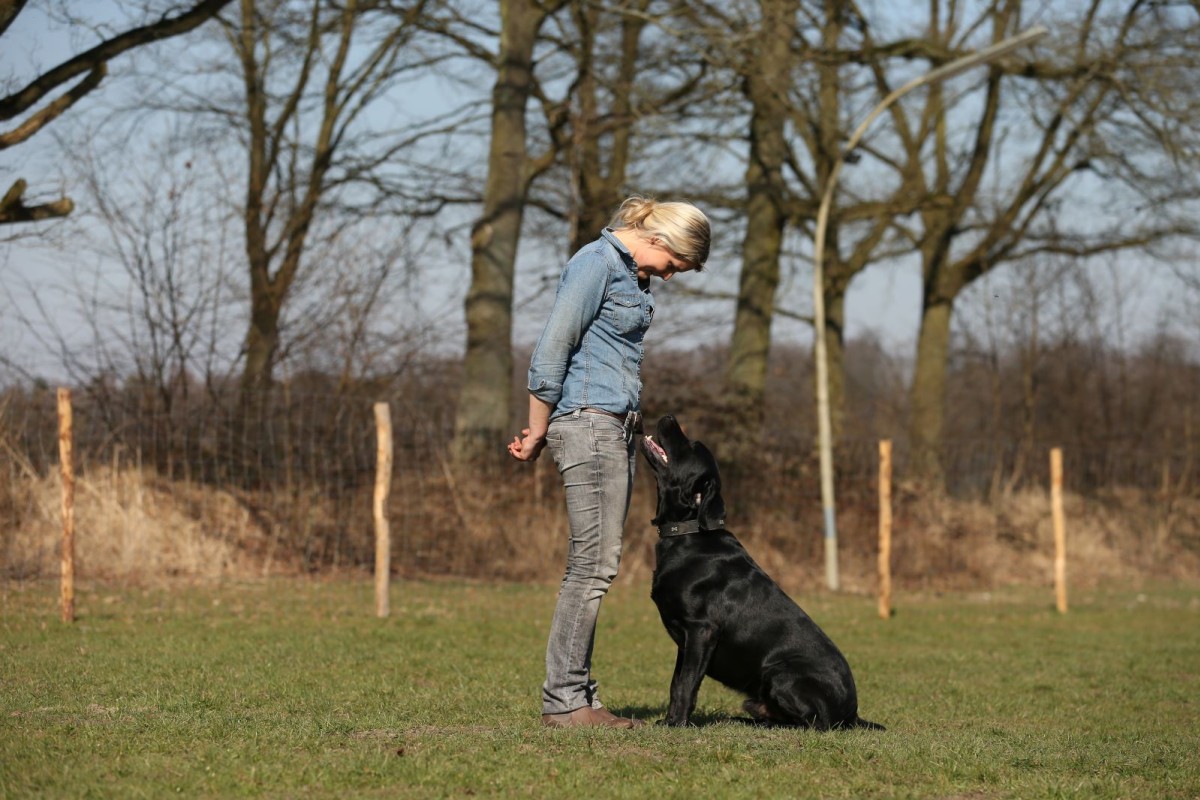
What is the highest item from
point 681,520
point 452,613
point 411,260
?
point 411,260

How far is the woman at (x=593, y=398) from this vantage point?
16.4 feet

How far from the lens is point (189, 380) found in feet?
45.9

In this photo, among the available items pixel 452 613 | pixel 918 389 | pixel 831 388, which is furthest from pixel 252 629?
pixel 918 389

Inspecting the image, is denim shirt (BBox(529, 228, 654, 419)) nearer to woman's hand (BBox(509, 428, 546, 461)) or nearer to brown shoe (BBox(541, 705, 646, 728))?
woman's hand (BBox(509, 428, 546, 461))

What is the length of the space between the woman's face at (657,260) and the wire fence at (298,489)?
7497mm

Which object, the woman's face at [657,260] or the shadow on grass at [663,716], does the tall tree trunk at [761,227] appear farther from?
the woman's face at [657,260]

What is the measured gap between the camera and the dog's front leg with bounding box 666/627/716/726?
5383 mm

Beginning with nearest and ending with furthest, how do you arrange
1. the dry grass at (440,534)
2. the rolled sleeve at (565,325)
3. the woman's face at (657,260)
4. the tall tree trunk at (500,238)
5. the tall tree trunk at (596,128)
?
the rolled sleeve at (565,325) → the woman's face at (657,260) → the dry grass at (440,534) → the tall tree trunk at (500,238) → the tall tree trunk at (596,128)

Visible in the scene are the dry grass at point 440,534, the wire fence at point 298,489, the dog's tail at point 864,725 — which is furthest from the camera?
the dry grass at point 440,534

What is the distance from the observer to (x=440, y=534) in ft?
45.4

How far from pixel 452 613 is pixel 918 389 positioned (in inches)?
548

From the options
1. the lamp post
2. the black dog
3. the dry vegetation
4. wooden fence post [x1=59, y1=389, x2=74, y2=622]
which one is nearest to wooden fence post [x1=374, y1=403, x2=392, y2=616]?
wooden fence post [x1=59, y1=389, x2=74, y2=622]

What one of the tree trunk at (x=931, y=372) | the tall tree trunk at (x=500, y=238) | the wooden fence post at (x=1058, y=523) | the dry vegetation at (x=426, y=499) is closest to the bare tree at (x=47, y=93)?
the dry vegetation at (x=426, y=499)

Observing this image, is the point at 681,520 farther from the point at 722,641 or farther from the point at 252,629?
the point at 252,629
